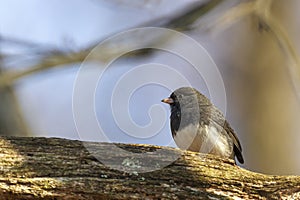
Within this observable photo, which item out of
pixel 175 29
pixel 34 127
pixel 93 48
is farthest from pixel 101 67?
pixel 34 127

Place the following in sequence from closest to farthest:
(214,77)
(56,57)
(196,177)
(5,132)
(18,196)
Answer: (18,196) → (196,177) → (56,57) → (5,132) → (214,77)

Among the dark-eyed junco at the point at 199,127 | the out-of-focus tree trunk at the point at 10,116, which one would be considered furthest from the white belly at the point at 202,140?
the out-of-focus tree trunk at the point at 10,116

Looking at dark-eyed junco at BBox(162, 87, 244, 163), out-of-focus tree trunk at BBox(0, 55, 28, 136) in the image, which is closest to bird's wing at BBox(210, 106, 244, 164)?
dark-eyed junco at BBox(162, 87, 244, 163)

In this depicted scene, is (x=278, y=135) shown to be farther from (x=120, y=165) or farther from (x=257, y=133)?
(x=120, y=165)

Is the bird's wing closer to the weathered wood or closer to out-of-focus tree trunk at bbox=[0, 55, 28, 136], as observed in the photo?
the weathered wood

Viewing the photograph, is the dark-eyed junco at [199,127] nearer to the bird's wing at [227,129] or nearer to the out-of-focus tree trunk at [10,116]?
the bird's wing at [227,129]

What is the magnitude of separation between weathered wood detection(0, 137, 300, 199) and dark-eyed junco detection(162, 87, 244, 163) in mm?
628

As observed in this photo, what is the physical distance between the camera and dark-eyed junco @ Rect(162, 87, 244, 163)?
2.69 metres

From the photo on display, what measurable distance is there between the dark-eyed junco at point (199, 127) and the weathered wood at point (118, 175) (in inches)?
24.7

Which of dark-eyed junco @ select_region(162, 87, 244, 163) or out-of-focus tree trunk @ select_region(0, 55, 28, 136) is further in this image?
out-of-focus tree trunk @ select_region(0, 55, 28, 136)

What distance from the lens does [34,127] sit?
427 cm

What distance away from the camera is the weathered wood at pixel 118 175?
178 cm

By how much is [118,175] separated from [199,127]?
36.7 inches

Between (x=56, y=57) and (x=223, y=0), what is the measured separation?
3.24 ft
